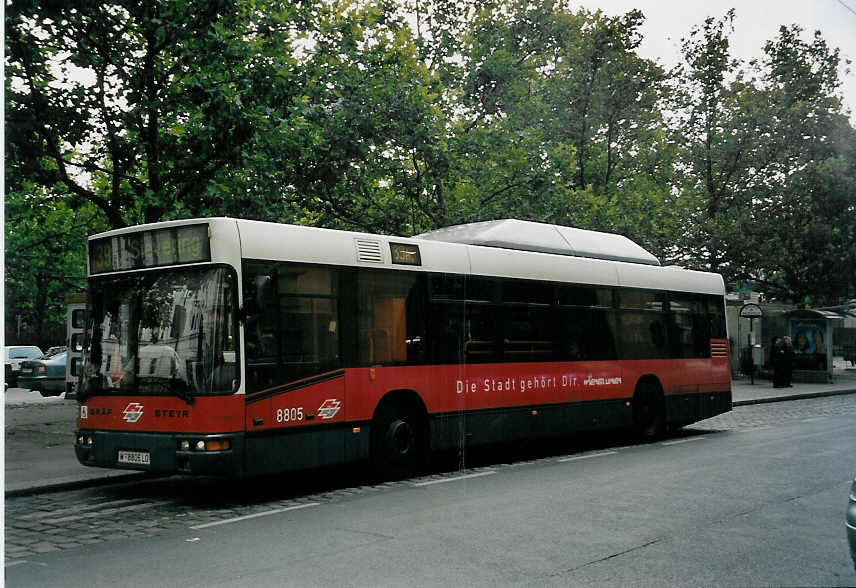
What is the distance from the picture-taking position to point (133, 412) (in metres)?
9.02

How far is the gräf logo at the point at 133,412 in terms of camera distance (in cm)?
898

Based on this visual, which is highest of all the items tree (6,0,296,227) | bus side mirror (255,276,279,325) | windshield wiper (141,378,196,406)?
tree (6,0,296,227)

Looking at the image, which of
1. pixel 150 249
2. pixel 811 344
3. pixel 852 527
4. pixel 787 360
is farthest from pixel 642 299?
pixel 811 344

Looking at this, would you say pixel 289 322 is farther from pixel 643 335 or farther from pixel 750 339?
pixel 750 339

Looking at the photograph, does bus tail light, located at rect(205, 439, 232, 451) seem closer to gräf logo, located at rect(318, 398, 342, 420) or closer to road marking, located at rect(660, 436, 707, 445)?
gräf logo, located at rect(318, 398, 342, 420)

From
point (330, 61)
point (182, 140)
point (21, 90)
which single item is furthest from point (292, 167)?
point (21, 90)

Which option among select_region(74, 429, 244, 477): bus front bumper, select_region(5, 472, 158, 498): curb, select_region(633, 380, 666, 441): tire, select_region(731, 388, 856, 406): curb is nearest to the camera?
select_region(74, 429, 244, 477): bus front bumper

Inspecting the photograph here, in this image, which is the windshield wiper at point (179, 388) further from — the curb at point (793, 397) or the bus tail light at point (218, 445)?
the curb at point (793, 397)

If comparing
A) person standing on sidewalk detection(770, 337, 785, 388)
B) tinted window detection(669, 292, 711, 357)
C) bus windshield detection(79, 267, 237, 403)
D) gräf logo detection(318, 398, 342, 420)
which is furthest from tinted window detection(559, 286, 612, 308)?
person standing on sidewalk detection(770, 337, 785, 388)

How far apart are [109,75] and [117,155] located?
1250 mm

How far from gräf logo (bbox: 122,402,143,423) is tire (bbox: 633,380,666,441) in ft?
27.8

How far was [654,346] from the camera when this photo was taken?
49.7ft

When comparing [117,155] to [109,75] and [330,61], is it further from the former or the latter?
[330,61]

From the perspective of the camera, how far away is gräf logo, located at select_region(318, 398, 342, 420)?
9555 millimetres
